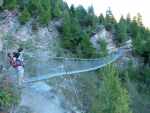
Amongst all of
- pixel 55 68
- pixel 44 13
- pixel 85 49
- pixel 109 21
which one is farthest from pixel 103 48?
pixel 55 68

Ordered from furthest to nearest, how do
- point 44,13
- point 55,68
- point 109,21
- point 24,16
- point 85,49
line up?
1. point 109,21
2. point 44,13
3. point 24,16
4. point 85,49
5. point 55,68

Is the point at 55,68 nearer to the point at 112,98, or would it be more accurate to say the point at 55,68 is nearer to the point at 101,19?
the point at 112,98

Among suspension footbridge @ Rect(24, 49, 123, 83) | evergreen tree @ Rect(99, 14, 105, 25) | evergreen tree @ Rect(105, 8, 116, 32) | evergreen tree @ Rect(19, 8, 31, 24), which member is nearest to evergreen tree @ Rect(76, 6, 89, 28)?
evergreen tree @ Rect(99, 14, 105, 25)

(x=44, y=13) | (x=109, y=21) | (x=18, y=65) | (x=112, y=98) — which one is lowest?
(x=112, y=98)

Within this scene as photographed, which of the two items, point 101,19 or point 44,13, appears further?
point 101,19

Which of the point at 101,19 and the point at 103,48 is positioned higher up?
the point at 101,19

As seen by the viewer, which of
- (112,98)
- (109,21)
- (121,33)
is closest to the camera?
(112,98)

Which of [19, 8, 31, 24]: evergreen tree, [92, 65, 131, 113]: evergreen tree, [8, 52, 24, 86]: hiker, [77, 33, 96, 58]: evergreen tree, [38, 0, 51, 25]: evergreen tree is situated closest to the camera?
[8, 52, 24, 86]: hiker

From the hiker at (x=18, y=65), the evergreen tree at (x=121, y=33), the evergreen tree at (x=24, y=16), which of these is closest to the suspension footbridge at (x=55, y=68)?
the hiker at (x=18, y=65)

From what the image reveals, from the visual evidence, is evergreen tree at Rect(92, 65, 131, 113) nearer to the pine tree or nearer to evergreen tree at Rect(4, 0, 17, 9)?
the pine tree

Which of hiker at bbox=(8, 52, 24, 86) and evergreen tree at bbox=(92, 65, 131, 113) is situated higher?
hiker at bbox=(8, 52, 24, 86)

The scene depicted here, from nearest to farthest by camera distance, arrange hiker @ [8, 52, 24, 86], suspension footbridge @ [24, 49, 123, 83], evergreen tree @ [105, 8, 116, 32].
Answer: hiker @ [8, 52, 24, 86] < suspension footbridge @ [24, 49, 123, 83] < evergreen tree @ [105, 8, 116, 32]

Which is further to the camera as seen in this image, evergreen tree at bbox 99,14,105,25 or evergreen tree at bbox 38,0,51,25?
evergreen tree at bbox 99,14,105,25

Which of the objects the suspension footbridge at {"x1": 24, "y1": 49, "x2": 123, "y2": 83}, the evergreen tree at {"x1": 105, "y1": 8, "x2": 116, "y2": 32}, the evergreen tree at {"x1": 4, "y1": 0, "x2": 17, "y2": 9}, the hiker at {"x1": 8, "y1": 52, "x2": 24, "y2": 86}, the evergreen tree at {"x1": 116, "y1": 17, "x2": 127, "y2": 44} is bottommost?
the suspension footbridge at {"x1": 24, "y1": 49, "x2": 123, "y2": 83}
